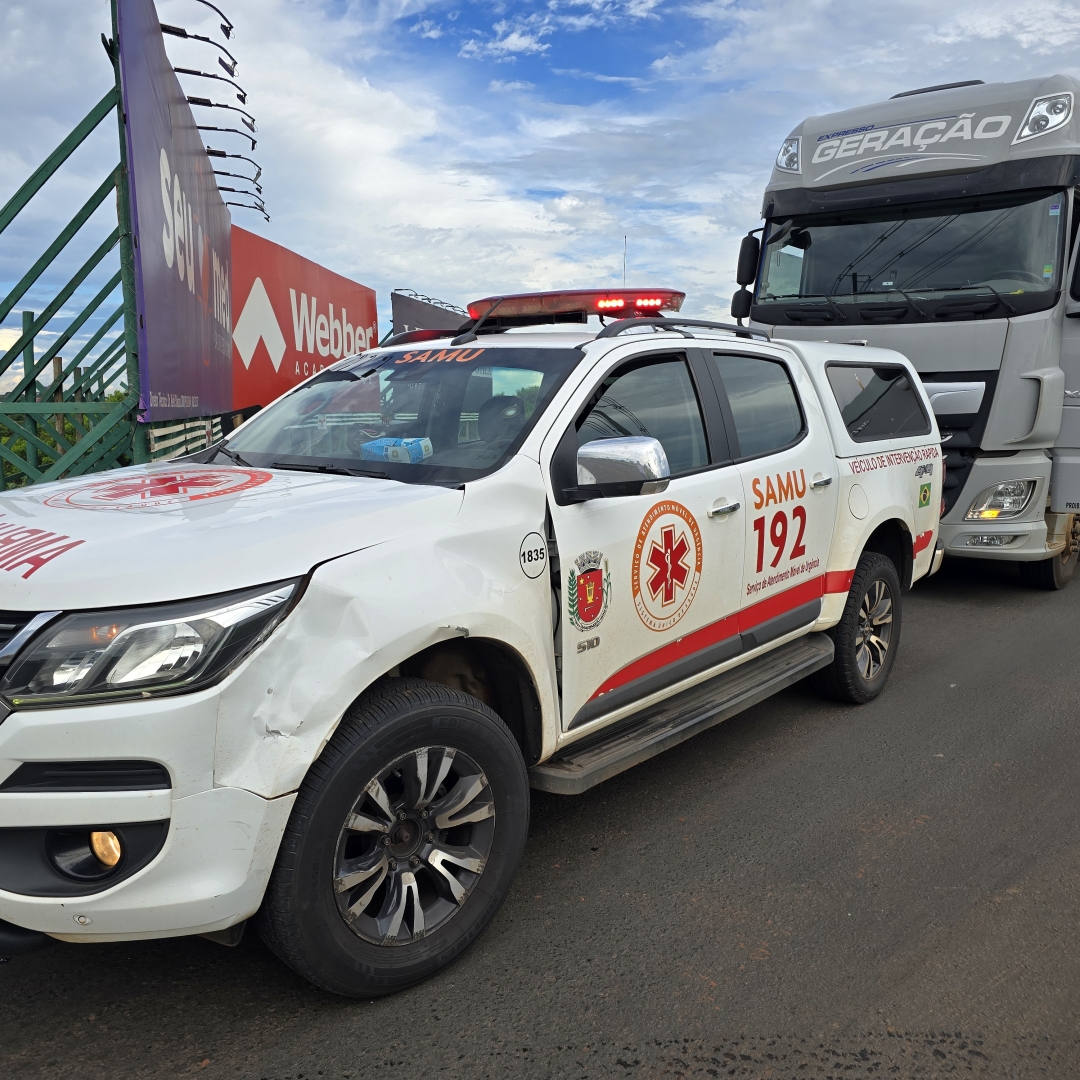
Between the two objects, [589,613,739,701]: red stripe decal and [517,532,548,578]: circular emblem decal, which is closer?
[517,532,548,578]: circular emblem decal

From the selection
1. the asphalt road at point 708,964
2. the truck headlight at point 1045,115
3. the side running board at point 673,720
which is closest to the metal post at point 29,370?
the asphalt road at point 708,964

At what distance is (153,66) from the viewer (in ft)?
23.9

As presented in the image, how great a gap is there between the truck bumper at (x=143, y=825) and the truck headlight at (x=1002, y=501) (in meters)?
6.45

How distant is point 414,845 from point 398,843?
0.05 meters

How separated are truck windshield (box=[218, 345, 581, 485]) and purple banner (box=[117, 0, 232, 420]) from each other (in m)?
3.31

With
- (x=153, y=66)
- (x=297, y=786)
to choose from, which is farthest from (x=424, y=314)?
(x=297, y=786)

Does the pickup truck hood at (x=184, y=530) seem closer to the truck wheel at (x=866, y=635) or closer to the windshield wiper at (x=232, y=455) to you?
the windshield wiper at (x=232, y=455)

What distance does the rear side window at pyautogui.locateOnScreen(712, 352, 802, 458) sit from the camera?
A: 411 cm

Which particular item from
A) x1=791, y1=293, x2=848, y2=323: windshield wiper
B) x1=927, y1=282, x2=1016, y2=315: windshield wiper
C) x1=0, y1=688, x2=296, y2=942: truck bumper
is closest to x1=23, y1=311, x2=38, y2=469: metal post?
x1=0, y1=688, x2=296, y2=942: truck bumper

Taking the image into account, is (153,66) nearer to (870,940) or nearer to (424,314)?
(870,940)

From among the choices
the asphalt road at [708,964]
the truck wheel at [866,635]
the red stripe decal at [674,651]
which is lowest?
the asphalt road at [708,964]

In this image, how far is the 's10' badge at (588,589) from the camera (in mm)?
3096

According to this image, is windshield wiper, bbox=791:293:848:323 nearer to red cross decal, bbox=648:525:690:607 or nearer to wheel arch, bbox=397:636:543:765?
red cross decal, bbox=648:525:690:607

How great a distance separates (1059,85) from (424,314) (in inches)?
647
